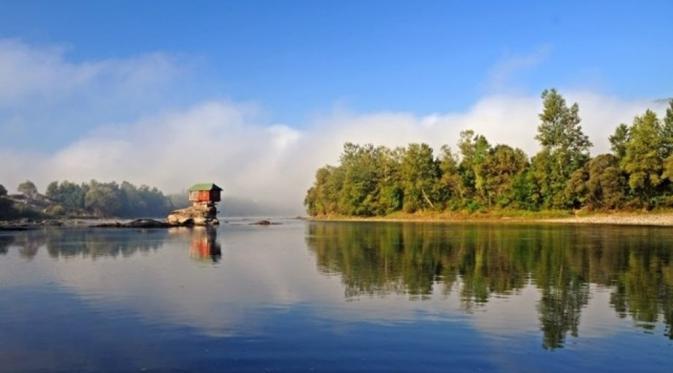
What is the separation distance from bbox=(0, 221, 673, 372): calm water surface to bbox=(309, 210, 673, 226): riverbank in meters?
70.2

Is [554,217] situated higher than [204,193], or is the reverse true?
[204,193]

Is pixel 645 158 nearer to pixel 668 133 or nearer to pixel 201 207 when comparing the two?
pixel 668 133

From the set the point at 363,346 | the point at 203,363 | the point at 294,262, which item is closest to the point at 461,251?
the point at 294,262

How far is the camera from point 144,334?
17.6 metres

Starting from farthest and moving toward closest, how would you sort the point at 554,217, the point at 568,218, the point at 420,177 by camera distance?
the point at 420,177 → the point at 554,217 → the point at 568,218

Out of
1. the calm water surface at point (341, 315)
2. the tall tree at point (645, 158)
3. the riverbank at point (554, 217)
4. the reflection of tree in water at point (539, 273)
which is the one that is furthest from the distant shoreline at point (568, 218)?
the calm water surface at point (341, 315)

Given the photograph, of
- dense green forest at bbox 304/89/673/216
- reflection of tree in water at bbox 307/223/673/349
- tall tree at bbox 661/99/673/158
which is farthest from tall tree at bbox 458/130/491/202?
reflection of tree in water at bbox 307/223/673/349

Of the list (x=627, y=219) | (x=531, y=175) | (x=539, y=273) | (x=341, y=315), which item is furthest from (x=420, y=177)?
(x=341, y=315)

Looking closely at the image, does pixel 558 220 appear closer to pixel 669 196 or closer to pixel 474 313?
pixel 669 196

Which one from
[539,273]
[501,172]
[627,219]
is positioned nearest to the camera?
[539,273]

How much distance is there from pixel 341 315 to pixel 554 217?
11245 centimetres

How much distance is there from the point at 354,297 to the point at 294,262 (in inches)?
629

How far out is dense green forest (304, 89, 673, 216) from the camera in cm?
10875

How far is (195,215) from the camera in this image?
125625mm
